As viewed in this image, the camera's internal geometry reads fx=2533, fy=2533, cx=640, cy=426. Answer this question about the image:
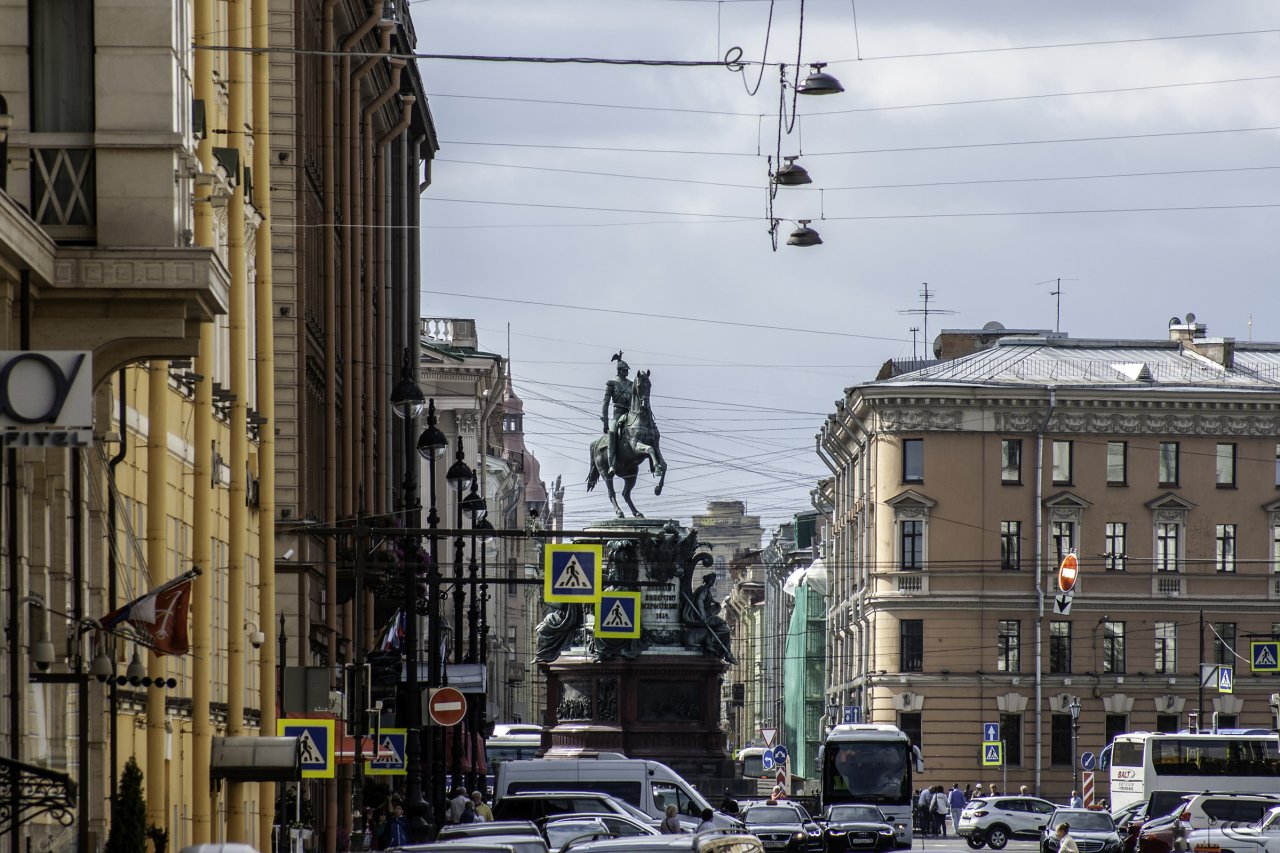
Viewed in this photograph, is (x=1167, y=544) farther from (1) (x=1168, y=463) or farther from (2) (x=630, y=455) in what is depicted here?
(2) (x=630, y=455)

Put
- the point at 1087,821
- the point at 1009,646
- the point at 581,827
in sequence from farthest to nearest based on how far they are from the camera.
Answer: the point at 1009,646, the point at 1087,821, the point at 581,827

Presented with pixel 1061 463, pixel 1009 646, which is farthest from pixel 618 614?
pixel 1061 463

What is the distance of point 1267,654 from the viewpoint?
7131 cm

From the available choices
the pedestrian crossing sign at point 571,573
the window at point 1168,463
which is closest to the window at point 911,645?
the window at point 1168,463

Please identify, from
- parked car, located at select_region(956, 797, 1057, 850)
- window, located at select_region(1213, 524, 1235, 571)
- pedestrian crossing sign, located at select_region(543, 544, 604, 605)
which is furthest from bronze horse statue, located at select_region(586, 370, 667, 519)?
window, located at select_region(1213, 524, 1235, 571)

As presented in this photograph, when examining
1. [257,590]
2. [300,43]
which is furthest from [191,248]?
[300,43]

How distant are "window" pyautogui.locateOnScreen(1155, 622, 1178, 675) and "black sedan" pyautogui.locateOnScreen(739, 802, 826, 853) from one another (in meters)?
47.3

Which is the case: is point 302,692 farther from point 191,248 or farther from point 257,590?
point 191,248

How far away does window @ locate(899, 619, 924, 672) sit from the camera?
9344 centimetres

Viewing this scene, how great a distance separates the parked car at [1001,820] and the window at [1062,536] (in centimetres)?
2692

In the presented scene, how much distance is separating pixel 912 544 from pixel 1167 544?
10.1m

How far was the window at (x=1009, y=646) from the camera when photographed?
307ft

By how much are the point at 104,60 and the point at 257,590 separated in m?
18.6

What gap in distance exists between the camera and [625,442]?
2564 inches
